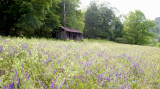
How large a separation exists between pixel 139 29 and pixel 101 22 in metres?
15.7

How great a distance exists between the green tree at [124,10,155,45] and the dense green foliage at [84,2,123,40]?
6.44 m

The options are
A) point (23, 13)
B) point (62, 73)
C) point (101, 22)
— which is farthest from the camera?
point (101, 22)

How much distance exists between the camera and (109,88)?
7.16ft

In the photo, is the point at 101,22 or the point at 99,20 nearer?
the point at 99,20

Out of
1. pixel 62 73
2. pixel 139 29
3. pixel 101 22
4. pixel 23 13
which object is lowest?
pixel 62 73

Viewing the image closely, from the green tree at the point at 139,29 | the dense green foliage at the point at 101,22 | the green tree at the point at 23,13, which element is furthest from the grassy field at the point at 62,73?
the green tree at the point at 139,29

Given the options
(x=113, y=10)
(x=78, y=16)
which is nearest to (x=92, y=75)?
(x=78, y=16)

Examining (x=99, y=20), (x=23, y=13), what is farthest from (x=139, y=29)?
(x=23, y=13)

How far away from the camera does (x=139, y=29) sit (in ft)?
147

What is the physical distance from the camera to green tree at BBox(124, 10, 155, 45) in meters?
44.6

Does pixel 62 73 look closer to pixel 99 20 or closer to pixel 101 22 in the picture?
pixel 99 20

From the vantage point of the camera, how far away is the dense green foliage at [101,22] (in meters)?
45.6

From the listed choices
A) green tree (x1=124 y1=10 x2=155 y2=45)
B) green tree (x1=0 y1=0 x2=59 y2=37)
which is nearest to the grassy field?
green tree (x1=0 y1=0 x2=59 y2=37)

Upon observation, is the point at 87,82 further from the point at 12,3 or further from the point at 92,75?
the point at 12,3
